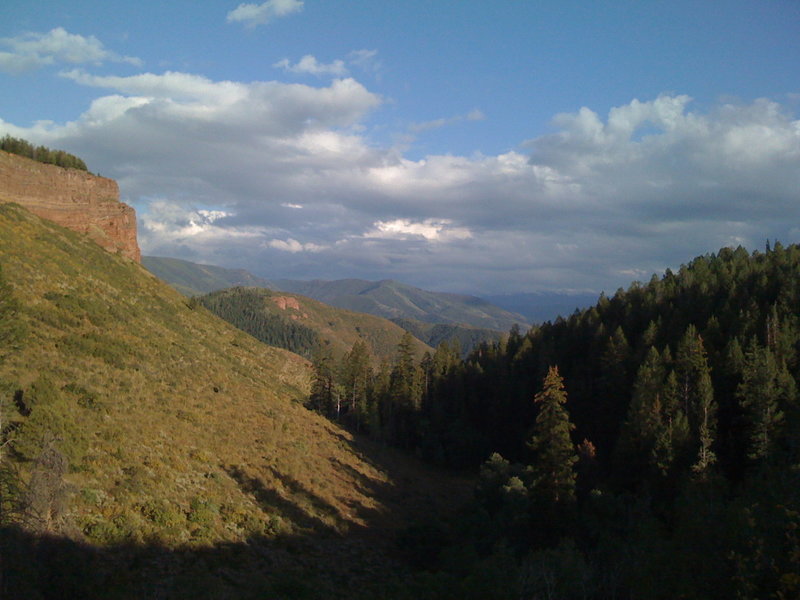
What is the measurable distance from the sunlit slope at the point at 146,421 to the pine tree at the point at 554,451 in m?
12.0

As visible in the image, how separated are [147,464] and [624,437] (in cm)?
3581

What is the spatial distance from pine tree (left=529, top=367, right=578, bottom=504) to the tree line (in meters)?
68.7

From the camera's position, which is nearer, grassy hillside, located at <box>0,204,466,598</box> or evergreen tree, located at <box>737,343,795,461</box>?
grassy hillside, located at <box>0,204,466,598</box>

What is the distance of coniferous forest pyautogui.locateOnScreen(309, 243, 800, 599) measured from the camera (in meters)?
11.3

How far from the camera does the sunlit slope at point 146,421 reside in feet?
60.1

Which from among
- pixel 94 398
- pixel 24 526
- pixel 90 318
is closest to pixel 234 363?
pixel 90 318

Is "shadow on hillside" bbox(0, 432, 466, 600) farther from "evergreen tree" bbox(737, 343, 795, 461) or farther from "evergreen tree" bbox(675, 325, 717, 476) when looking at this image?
"evergreen tree" bbox(737, 343, 795, 461)

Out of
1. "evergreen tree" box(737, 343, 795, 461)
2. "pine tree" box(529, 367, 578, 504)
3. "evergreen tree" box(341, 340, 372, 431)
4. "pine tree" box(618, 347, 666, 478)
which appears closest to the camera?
"pine tree" box(529, 367, 578, 504)

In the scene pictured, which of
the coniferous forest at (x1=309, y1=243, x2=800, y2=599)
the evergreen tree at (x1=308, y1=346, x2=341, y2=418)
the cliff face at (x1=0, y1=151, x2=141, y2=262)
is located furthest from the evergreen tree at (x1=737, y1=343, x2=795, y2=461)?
the cliff face at (x1=0, y1=151, x2=141, y2=262)

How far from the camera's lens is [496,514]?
102 feet

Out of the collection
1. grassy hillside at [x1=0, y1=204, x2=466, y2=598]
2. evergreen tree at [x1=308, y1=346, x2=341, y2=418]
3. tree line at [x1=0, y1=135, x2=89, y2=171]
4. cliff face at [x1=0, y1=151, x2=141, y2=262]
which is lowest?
evergreen tree at [x1=308, y1=346, x2=341, y2=418]

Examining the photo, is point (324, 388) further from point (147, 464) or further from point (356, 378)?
point (147, 464)

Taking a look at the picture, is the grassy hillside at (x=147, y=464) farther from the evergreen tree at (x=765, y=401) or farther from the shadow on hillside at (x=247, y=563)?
the evergreen tree at (x=765, y=401)

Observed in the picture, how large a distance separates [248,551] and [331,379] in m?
52.9
